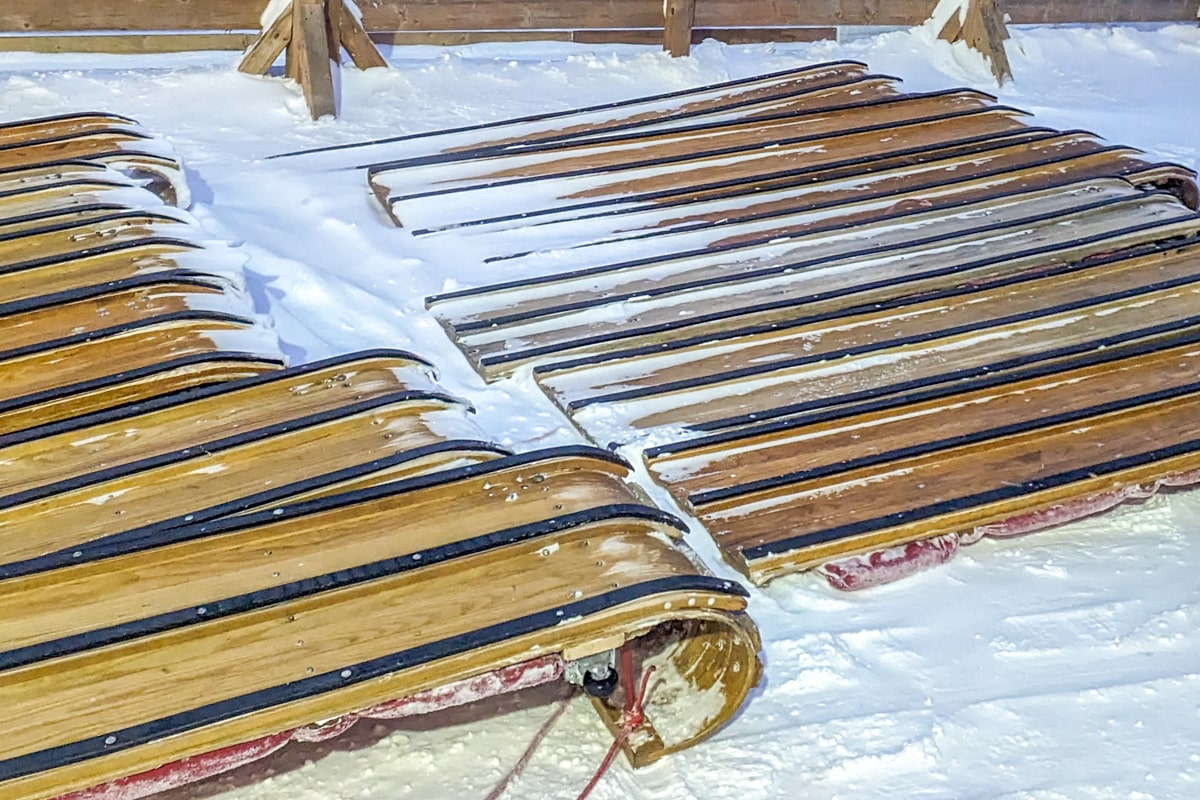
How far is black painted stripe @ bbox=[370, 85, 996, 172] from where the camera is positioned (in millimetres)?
5230

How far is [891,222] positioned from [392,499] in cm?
277

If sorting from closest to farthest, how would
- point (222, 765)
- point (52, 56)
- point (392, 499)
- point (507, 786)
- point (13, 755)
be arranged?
point (13, 755) < point (222, 765) < point (507, 786) < point (392, 499) < point (52, 56)

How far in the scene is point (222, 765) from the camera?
2.30 metres

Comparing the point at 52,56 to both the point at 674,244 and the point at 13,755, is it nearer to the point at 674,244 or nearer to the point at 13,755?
the point at 674,244

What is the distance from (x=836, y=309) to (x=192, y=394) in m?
2.06

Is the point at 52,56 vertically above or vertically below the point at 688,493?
above

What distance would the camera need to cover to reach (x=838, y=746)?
8.38ft

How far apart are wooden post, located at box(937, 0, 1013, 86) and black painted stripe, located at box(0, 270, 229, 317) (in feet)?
15.4

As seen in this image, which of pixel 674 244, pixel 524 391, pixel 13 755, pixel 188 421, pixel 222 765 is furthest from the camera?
pixel 674 244

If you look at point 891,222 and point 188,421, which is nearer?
point 188,421

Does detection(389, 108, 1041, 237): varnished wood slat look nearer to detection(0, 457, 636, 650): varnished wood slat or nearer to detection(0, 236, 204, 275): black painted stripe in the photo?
detection(0, 236, 204, 275): black painted stripe

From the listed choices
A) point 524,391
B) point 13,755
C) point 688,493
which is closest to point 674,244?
point 524,391

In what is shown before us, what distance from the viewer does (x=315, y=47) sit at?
18.6 feet

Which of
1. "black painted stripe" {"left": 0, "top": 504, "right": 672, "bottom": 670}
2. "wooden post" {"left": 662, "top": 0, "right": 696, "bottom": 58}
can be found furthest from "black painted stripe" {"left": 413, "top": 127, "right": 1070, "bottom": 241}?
"black painted stripe" {"left": 0, "top": 504, "right": 672, "bottom": 670}
